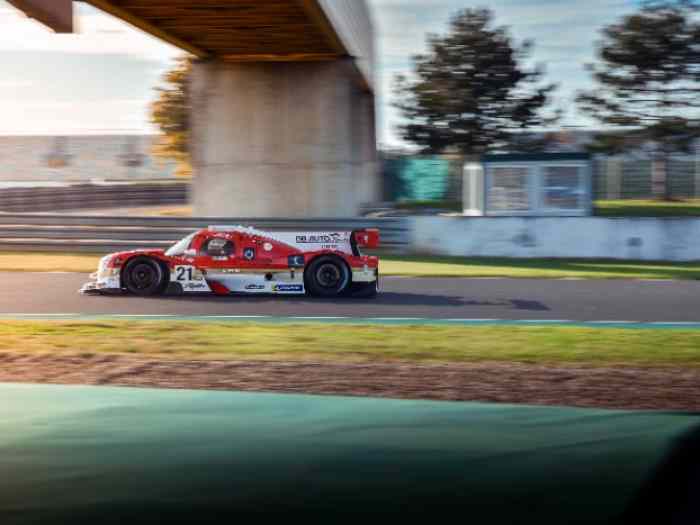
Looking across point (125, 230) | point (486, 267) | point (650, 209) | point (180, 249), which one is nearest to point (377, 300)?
point (180, 249)

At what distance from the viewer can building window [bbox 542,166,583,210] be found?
2366 centimetres

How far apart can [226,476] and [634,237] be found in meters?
17.6

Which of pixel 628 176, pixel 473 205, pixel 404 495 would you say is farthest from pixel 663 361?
pixel 628 176

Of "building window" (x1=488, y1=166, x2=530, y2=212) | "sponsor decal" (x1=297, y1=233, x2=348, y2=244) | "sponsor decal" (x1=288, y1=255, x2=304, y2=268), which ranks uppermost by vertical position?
"building window" (x1=488, y1=166, x2=530, y2=212)

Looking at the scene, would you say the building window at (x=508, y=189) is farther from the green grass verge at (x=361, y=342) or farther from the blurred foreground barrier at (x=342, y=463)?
the blurred foreground barrier at (x=342, y=463)

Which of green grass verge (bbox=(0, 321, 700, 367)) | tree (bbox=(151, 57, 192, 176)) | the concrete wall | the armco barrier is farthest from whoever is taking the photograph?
tree (bbox=(151, 57, 192, 176))

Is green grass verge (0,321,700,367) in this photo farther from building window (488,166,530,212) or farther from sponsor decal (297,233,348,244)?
building window (488,166,530,212)

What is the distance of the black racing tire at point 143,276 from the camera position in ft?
43.2

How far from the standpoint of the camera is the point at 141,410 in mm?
3871

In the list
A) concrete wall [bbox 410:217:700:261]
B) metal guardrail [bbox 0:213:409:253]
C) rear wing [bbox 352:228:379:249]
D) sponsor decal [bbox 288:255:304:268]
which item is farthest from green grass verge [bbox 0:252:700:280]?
sponsor decal [bbox 288:255:304:268]

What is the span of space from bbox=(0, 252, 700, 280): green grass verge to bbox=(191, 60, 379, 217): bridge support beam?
4.98 meters

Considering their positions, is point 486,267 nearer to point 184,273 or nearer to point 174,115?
point 184,273

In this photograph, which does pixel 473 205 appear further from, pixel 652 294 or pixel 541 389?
pixel 541 389

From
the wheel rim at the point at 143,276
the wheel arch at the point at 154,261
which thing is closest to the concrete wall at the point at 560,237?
→ the wheel arch at the point at 154,261
